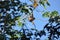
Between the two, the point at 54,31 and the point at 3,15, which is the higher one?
the point at 3,15

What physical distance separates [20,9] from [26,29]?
456 millimetres

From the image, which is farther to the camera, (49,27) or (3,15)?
(3,15)

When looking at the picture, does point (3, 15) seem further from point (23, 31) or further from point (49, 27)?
point (49, 27)

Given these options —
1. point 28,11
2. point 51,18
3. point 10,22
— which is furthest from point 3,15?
point 51,18

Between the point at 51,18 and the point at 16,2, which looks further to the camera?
the point at 16,2

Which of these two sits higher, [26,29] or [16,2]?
[16,2]

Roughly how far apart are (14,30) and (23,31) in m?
0.20

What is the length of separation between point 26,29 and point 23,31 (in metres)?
0.14

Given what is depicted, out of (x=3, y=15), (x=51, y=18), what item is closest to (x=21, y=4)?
(x=3, y=15)

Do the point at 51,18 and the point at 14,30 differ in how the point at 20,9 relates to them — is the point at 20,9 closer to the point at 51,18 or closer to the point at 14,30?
the point at 14,30

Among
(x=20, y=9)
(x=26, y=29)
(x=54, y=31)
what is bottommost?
(x=54, y=31)

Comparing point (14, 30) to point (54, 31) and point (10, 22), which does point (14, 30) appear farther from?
point (54, 31)

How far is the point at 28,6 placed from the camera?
596 centimetres

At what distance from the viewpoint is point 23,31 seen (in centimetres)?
584
